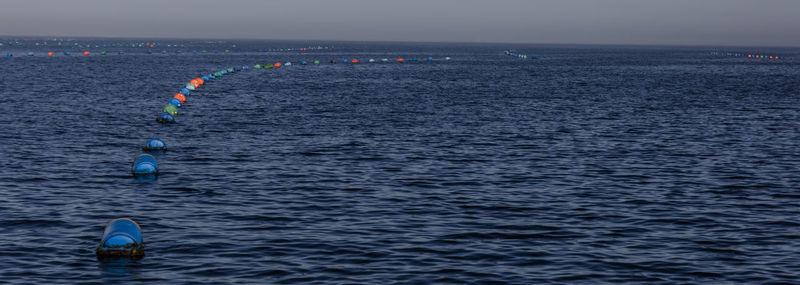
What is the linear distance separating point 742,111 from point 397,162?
44457mm

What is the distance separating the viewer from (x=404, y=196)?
32875 mm

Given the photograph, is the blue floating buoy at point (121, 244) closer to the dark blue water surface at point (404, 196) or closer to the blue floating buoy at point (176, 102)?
the dark blue water surface at point (404, 196)

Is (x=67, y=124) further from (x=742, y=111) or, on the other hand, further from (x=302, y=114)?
(x=742, y=111)

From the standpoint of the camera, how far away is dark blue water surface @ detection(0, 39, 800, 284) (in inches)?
903

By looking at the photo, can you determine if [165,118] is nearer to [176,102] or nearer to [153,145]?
[176,102]

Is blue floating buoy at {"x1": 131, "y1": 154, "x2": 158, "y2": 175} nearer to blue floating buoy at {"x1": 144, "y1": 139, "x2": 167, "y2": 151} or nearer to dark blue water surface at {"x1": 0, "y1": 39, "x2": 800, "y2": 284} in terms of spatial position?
dark blue water surface at {"x1": 0, "y1": 39, "x2": 800, "y2": 284}

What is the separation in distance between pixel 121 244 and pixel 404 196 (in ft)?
40.0

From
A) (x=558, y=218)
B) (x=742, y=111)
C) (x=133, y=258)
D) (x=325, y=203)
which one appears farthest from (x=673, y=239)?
(x=742, y=111)

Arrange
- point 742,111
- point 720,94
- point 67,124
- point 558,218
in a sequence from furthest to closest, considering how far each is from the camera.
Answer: point 720,94 < point 742,111 < point 67,124 < point 558,218

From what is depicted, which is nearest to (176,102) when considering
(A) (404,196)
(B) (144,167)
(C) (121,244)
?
(B) (144,167)

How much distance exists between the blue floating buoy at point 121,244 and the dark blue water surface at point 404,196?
17.9 inches

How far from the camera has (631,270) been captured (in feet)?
74.7

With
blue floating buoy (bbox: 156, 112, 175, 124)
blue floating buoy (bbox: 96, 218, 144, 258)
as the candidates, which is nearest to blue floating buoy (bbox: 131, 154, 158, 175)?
blue floating buoy (bbox: 96, 218, 144, 258)

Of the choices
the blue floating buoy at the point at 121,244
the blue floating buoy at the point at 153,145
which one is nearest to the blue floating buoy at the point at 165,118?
the blue floating buoy at the point at 153,145
